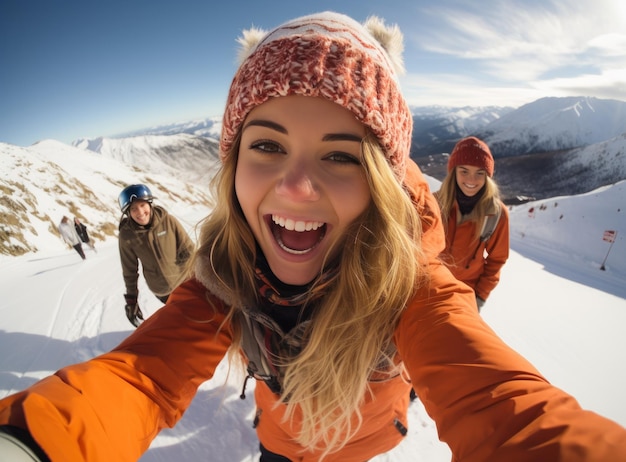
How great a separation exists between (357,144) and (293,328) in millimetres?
978

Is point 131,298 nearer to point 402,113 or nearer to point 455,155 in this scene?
point 402,113

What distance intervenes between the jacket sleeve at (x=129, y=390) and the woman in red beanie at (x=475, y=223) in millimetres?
2636

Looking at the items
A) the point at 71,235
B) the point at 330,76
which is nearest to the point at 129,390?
the point at 330,76

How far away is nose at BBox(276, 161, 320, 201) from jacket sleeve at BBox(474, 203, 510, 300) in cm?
282

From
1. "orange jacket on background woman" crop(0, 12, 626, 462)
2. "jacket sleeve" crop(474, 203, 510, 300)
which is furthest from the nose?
"jacket sleeve" crop(474, 203, 510, 300)

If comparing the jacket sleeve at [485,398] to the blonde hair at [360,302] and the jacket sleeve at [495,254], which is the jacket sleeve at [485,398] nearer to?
the blonde hair at [360,302]

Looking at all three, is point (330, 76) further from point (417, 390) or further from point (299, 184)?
point (417, 390)

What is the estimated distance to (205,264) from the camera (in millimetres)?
1571

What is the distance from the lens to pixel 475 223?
3199 mm

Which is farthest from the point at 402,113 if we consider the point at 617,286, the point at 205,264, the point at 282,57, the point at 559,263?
the point at 559,263

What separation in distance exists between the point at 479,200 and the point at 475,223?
284mm

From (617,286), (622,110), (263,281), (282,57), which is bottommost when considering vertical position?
(617,286)

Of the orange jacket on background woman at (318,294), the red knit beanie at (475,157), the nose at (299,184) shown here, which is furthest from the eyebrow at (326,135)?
the red knit beanie at (475,157)

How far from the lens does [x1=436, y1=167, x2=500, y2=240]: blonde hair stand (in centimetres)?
316
